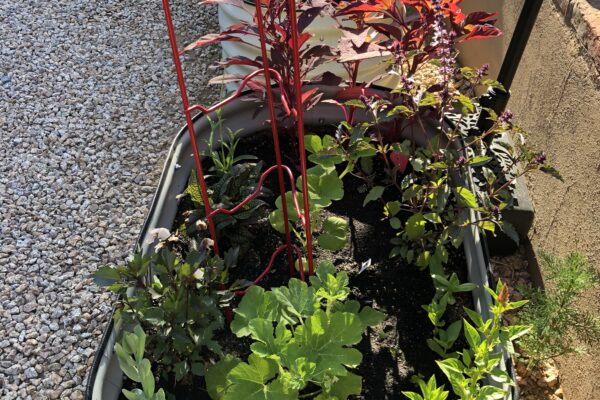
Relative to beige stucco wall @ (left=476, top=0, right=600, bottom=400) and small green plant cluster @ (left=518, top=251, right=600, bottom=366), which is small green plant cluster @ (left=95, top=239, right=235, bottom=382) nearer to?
small green plant cluster @ (left=518, top=251, right=600, bottom=366)

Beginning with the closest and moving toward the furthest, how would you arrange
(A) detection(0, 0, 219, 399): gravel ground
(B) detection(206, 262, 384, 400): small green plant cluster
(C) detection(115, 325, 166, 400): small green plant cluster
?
(C) detection(115, 325, 166, 400): small green plant cluster < (B) detection(206, 262, 384, 400): small green plant cluster < (A) detection(0, 0, 219, 399): gravel ground

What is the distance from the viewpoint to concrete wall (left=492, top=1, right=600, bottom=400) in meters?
1.53

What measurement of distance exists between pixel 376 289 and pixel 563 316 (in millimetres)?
465

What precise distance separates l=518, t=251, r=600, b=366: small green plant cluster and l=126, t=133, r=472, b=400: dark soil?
0.17m

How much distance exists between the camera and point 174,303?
1.33 metres

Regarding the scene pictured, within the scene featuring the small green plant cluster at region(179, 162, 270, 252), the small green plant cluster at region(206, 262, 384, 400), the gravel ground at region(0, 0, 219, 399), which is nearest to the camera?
the small green plant cluster at region(206, 262, 384, 400)

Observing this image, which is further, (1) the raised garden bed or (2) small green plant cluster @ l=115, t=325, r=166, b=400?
(1) the raised garden bed

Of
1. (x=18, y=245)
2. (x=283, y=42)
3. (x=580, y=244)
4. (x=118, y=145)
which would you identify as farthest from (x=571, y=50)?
(x=18, y=245)

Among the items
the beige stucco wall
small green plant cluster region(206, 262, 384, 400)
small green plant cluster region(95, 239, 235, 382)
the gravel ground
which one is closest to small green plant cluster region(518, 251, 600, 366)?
the beige stucco wall

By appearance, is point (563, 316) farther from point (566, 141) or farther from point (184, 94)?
point (184, 94)

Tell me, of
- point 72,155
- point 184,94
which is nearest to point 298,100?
point 184,94

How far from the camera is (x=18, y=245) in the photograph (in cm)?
214

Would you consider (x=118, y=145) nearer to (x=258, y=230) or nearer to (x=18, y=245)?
(x=18, y=245)

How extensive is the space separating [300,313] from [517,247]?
1005mm
